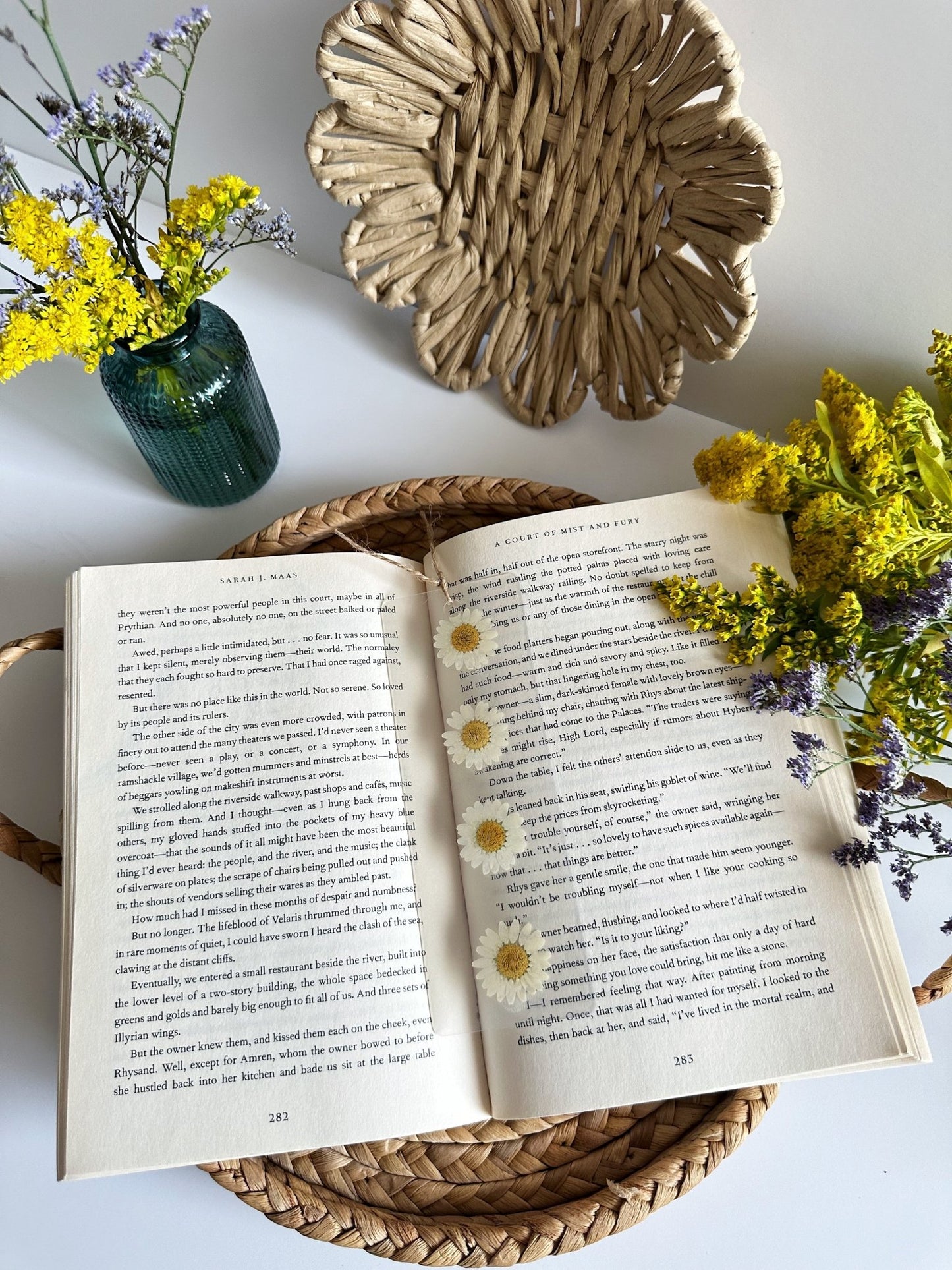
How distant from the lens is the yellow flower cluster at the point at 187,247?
0.59 metres

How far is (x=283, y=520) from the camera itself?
2.48ft

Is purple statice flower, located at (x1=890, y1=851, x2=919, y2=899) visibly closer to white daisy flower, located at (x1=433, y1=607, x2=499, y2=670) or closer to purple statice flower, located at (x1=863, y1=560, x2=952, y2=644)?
purple statice flower, located at (x1=863, y1=560, x2=952, y2=644)

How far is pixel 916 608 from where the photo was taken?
0.60m

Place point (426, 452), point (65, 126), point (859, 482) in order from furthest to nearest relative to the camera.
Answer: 1. point (426, 452)
2. point (859, 482)
3. point (65, 126)

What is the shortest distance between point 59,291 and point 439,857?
1.46ft

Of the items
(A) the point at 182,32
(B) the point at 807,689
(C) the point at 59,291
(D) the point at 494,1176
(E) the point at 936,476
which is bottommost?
(D) the point at 494,1176

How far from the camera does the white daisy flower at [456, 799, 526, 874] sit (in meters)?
0.66

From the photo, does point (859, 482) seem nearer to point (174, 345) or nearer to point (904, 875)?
point (904, 875)

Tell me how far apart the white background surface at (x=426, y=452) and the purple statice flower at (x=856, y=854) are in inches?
6.8

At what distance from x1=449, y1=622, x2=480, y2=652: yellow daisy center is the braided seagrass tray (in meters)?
0.31

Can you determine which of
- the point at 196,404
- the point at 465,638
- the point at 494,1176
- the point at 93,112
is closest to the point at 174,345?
the point at 196,404

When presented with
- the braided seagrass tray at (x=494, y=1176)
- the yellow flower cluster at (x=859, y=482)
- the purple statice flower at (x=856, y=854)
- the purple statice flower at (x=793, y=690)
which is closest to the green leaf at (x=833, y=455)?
the yellow flower cluster at (x=859, y=482)

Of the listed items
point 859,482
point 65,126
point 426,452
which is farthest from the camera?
point 426,452

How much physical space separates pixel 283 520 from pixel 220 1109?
43 cm
